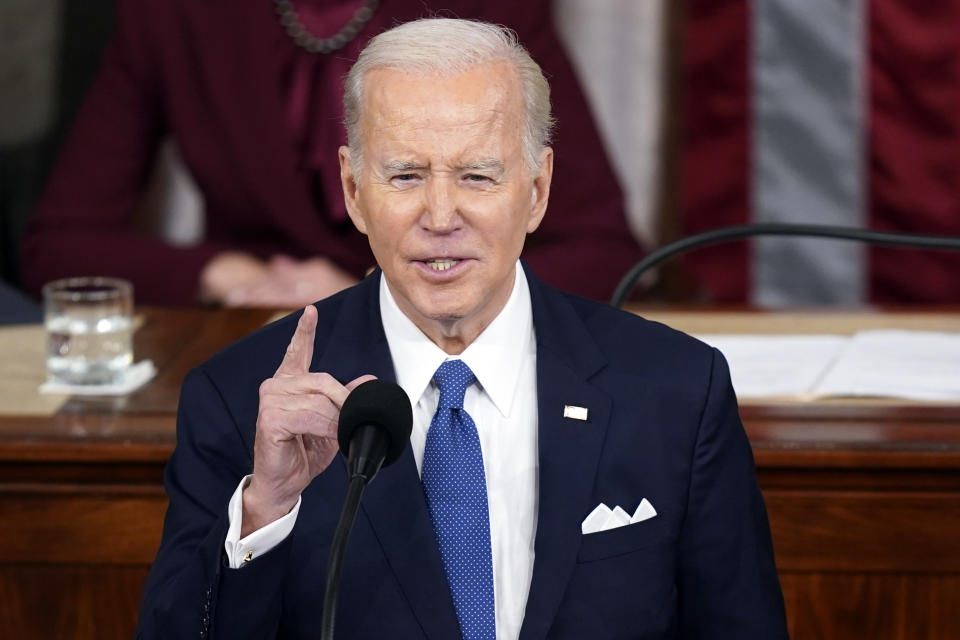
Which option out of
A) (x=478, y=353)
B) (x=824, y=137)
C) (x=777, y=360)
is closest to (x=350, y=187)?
(x=478, y=353)

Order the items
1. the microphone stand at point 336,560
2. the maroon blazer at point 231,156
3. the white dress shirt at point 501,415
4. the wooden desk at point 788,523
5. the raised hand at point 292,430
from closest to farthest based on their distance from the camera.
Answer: the microphone stand at point 336,560 → the raised hand at point 292,430 → the white dress shirt at point 501,415 → the wooden desk at point 788,523 → the maroon blazer at point 231,156

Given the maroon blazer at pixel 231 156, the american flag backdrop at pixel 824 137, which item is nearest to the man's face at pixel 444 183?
the maroon blazer at pixel 231 156

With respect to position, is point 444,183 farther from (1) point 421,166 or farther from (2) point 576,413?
(2) point 576,413

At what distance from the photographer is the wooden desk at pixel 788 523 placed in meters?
1.66

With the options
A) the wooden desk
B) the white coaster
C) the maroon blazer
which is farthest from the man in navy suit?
the maroon blazer

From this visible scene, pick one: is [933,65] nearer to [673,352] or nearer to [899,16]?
[899,16]

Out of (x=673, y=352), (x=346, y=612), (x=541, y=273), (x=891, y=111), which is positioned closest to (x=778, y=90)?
(x=891, y=111)

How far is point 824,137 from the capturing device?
335 centimetres

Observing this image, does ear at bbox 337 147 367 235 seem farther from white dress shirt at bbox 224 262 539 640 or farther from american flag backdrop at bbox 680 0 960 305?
american flag backdrop at bbox 680 0 960 305

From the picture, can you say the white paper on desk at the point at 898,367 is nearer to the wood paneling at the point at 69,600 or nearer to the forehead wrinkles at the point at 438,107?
the forehead wrinkles at the point at 438,107

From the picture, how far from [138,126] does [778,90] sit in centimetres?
140

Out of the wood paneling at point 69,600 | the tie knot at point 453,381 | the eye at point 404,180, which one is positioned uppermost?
the eye at point 404,180

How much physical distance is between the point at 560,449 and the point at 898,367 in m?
0.68

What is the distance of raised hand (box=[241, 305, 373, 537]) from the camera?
1.18 m
